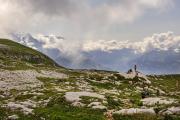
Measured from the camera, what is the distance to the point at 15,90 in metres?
66.3

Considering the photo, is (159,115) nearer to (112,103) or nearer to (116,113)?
(116,113)

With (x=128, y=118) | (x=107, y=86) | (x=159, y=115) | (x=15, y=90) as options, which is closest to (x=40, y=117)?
(x=128, y=118)

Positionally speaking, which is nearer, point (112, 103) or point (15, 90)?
point (112, 103)

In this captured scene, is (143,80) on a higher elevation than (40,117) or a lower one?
higher

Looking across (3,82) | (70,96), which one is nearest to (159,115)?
(70,96)

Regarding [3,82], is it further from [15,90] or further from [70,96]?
[70,96]

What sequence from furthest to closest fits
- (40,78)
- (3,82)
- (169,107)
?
(40,78)
(3,82)
(169,107)

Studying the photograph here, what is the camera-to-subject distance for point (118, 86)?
249ft

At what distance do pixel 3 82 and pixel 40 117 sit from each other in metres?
37.5

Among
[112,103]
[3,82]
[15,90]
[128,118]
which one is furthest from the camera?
[3,82]

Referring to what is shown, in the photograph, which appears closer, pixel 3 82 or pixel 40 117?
pixel 40 117

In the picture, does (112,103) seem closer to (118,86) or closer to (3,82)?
(118,86)

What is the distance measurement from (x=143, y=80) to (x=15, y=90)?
32.4 metres

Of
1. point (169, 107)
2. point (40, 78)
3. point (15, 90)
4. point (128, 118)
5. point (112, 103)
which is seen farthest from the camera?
point (40, 78)
